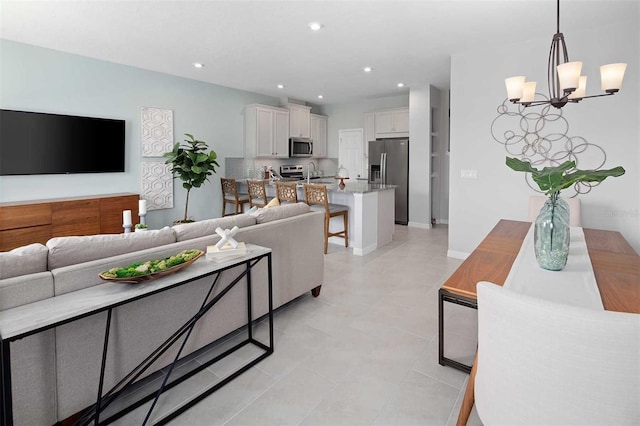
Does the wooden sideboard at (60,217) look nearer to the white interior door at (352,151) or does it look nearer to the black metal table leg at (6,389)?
the black metal table leg at (6,389)

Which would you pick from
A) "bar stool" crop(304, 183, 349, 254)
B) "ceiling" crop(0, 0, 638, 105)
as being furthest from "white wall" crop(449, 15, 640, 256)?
"bar stool" crop(304, 183, 349, 254)

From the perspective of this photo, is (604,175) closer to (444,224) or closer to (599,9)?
(599,9)

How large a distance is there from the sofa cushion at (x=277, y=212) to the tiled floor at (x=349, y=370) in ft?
2.62

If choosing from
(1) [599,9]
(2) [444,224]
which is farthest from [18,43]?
(2) [444,224]

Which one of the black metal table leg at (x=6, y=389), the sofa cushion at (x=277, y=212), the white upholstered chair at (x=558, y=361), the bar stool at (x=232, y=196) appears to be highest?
the bar stool at (x=232, y=196)

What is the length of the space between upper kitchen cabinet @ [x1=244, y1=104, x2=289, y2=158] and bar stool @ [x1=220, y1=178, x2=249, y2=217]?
0.85 meters

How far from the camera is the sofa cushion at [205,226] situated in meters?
2.14

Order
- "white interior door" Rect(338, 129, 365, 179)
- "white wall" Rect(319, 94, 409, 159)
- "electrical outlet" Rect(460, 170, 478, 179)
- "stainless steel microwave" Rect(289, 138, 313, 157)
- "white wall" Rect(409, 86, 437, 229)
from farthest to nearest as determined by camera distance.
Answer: "white interior door" Rect(338, 129, 365, 179), "stainless steel microwave" Rect(289, 138, 313, 157), "white wall" Rect(319, 94, 409, 159), "white wall" Rect(409, 86, 437, 229), "electrical outlet" Rect(460, 170, 478, 179)

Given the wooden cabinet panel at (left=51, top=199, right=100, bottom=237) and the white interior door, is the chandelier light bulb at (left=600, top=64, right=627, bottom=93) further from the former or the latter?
the white interior door

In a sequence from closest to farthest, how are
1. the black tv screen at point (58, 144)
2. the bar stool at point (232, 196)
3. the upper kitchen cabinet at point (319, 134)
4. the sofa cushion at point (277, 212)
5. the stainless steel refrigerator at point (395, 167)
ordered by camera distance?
the sofa cushion at point (277, 212) < the black tv screen at point (58, 144) < the bar stool at point (232, 196) < the stainless steel refrigerator at point (395, 167) < the upper kitchen cabinet at point (319, 134)

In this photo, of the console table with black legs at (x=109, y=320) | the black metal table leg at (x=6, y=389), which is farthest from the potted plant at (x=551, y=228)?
the black metal table leg at (x=6, y=389)

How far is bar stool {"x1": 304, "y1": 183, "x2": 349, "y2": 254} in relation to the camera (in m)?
4.60

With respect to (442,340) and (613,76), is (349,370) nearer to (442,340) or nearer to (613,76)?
(442,340)

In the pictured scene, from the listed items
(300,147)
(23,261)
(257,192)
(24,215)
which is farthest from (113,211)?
(300,147)
